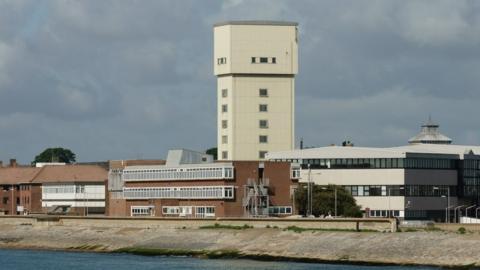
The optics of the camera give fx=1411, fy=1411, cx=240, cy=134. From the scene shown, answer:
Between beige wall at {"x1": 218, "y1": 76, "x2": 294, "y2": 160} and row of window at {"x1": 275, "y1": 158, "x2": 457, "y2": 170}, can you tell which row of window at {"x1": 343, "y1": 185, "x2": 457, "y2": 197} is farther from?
beige wall at {"x1": 218, "y1": 76, "x2": 294, "y2": 160}

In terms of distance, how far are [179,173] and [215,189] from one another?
753 cm

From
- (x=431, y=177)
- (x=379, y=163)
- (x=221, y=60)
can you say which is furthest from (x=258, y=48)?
(x=431, y=177)

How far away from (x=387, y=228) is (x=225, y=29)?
6545 cm

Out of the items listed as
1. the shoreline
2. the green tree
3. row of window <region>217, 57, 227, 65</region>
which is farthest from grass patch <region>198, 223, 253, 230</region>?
row of window <region>217, 57, 227, 65</region>

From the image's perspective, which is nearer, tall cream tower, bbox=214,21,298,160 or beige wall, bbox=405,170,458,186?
beige wall, bbox=405,170,458,186

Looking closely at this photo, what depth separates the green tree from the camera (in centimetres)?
16738

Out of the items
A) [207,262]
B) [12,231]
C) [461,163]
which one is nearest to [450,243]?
[207,262]

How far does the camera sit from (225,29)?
643 feet

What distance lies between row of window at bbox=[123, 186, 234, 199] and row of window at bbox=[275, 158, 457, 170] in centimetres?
1557

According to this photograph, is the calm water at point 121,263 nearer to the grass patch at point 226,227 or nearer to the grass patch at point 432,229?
the grass patch at point 226,227

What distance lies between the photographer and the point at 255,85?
196 metres

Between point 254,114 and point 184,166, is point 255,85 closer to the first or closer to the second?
point 254,114

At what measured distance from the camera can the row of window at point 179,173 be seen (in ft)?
549

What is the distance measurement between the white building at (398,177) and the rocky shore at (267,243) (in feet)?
80.7
